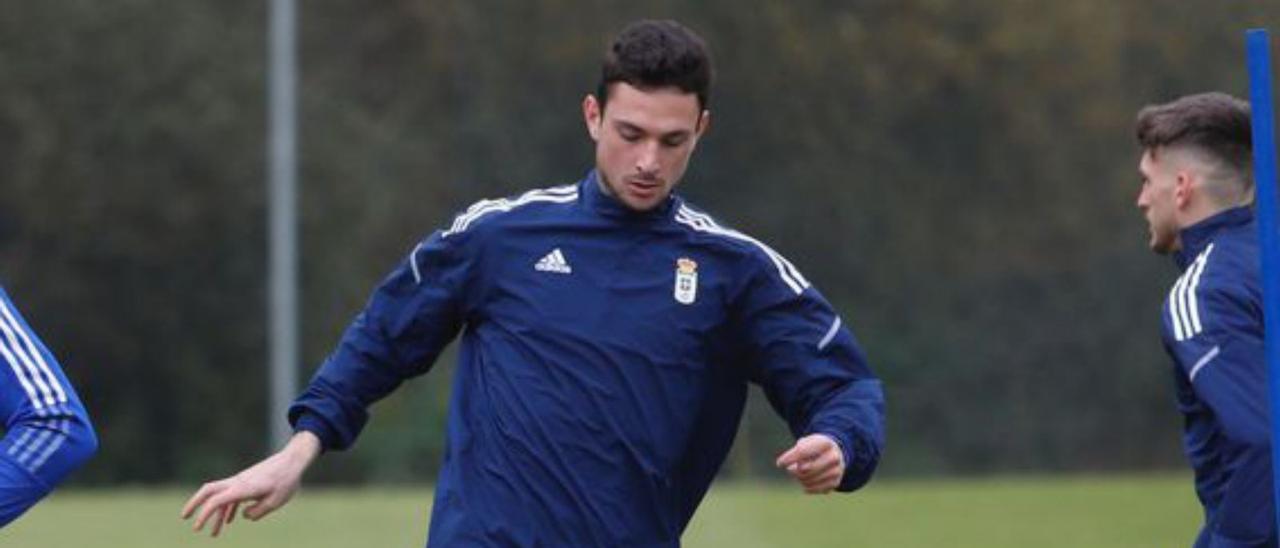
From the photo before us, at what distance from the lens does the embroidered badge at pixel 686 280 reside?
5.58 metres

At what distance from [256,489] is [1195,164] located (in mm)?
2107

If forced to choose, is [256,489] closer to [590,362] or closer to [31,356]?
[31,356]

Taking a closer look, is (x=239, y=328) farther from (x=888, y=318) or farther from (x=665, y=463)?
(x=665, y=463)

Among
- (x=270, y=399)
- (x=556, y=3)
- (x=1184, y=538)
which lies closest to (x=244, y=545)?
(x=1184, y=538)

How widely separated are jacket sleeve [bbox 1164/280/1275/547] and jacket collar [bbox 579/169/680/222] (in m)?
1.02

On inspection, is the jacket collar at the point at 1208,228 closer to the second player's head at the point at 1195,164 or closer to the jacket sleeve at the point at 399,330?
→ the second player's head at the point at 1195,164

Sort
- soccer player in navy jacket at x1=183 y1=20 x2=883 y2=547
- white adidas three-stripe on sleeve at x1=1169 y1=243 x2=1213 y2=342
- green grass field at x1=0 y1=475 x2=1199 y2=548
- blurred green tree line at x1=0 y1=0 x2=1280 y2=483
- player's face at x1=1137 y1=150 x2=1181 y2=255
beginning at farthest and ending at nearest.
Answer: blurred green tree line at x1=0 y1=0 x2=1280 y2=483
green grass field at x1=0 y1=475 x2=1199 y2=548
player's face at x1=1137 y1=150 x2=1181 y2=255
white adidas three-stripe on sleeve at x1=1169 y1=243 x2=1213 y2=342
soccer player in navy jacket at x1=183 y1=20 x2=883 y2=547

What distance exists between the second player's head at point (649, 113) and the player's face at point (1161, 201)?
110cm

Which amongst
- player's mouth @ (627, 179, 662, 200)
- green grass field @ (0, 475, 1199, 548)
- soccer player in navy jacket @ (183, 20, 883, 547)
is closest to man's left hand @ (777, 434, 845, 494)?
soccer player in navy jacket @ (183, 20, 883, 547)

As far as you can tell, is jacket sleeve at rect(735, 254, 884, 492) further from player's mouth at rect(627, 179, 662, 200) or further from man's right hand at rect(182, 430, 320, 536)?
man's right hand at rect(182, 430, 320, 536)

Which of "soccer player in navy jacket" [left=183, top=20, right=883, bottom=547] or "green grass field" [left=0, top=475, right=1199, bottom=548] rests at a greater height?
"soccer player in navy jacket" [left=183, top=20, right=883, bottom=547]

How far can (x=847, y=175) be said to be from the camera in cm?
2291

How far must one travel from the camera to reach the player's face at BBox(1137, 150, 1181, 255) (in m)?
6.14

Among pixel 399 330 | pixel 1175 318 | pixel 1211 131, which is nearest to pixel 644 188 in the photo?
pixel 399 330
